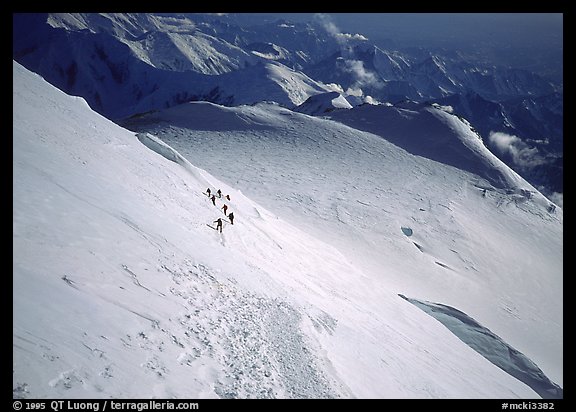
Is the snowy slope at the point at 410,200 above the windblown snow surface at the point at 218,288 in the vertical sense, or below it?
below

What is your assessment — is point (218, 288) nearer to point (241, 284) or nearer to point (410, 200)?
point (241, 284)

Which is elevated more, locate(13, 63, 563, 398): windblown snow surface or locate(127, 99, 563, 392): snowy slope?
locate(13, 63, 563, 398): windblown snow surface

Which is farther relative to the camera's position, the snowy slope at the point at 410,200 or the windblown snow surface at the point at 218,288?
the snowy slope at the point at 410,200

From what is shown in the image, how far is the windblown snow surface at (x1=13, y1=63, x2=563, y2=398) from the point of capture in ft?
27.4

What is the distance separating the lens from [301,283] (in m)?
18.0

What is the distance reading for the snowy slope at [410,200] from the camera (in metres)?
32.6

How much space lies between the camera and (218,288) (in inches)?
505

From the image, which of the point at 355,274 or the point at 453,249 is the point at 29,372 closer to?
the point at 355,274

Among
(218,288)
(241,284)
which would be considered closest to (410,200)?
(241,284)

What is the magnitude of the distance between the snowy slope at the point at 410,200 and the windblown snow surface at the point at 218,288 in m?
0.35

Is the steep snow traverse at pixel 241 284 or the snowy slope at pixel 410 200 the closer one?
the steep snow traverse at pixel 241 284

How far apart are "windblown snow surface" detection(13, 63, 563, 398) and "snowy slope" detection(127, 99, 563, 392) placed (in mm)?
350
